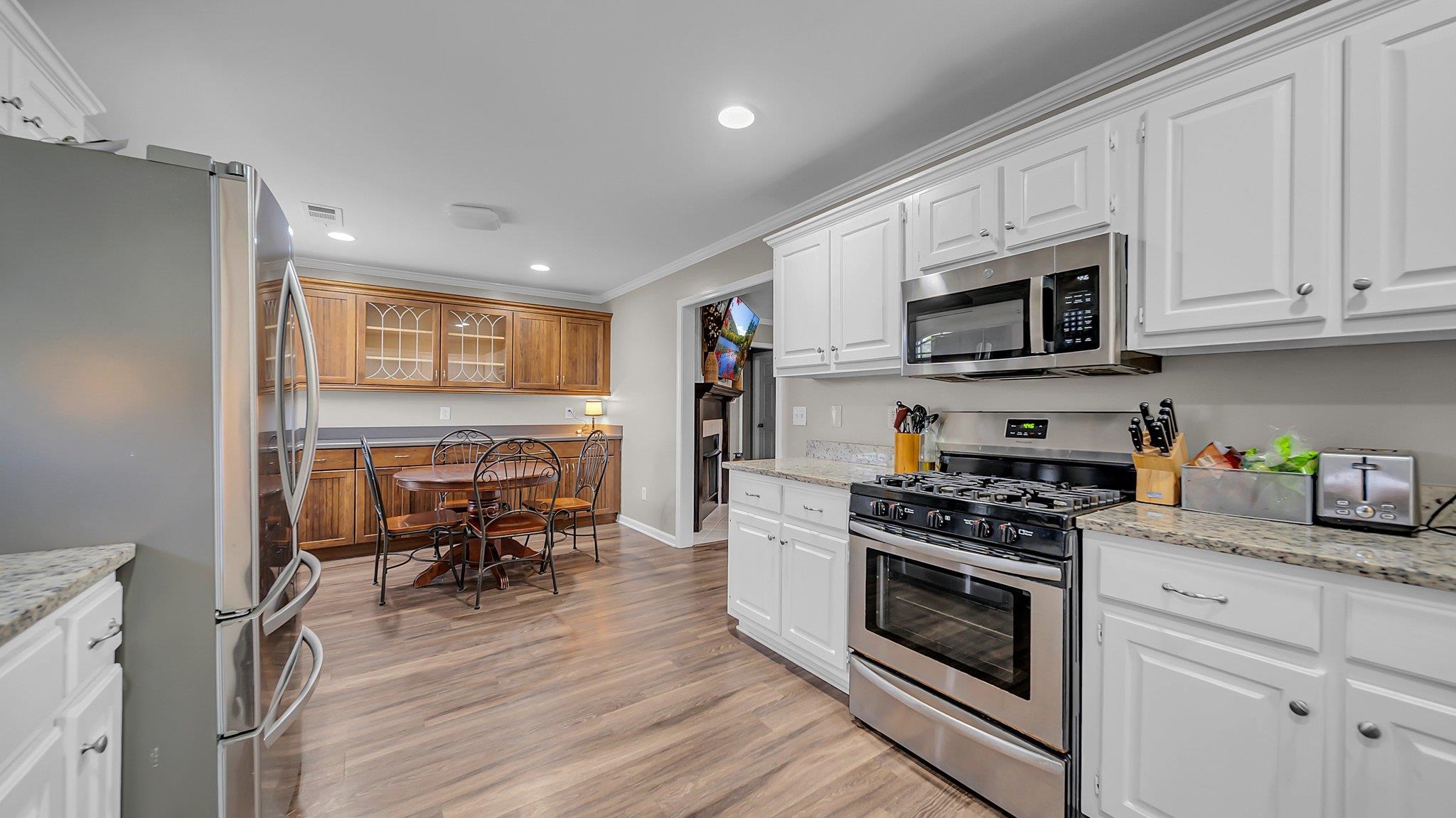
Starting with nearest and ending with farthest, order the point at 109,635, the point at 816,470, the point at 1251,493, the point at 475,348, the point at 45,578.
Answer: the point at 45,578 < the point at 109,635 < the point at 1251,493 < the point at 816,470 < the point at 475,348

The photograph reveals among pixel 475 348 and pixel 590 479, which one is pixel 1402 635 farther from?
pixel 475 348

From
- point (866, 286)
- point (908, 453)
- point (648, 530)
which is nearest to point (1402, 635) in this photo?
point (908, 453)

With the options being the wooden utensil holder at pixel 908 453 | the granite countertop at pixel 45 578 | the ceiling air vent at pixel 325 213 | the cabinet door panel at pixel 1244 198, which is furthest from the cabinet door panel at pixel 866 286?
the ceiling air vent at pixel 325 213

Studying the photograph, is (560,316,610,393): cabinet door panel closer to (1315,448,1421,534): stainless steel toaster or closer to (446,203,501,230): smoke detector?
(446,203,501,230): smoke detector

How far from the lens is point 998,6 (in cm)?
179

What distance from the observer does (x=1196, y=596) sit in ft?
4.48

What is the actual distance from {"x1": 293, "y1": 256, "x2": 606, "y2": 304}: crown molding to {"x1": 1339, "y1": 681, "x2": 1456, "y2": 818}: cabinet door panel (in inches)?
235

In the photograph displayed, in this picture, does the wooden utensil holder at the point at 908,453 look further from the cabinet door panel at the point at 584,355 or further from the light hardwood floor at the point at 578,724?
the cabinet door panel at the point at 584,355

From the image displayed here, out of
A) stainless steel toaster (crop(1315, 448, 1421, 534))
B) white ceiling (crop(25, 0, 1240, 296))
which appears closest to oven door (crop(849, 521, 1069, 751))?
stainless steel toaster (crop(1315, 448, 1421, 534))

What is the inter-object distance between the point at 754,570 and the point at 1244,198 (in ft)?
7.46

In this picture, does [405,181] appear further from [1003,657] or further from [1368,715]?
[1368,715]

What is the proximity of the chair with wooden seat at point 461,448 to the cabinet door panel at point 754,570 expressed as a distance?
2726mm

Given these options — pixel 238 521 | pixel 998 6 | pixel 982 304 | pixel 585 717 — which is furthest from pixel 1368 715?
pixel 238 521

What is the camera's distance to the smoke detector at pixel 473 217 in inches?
139
